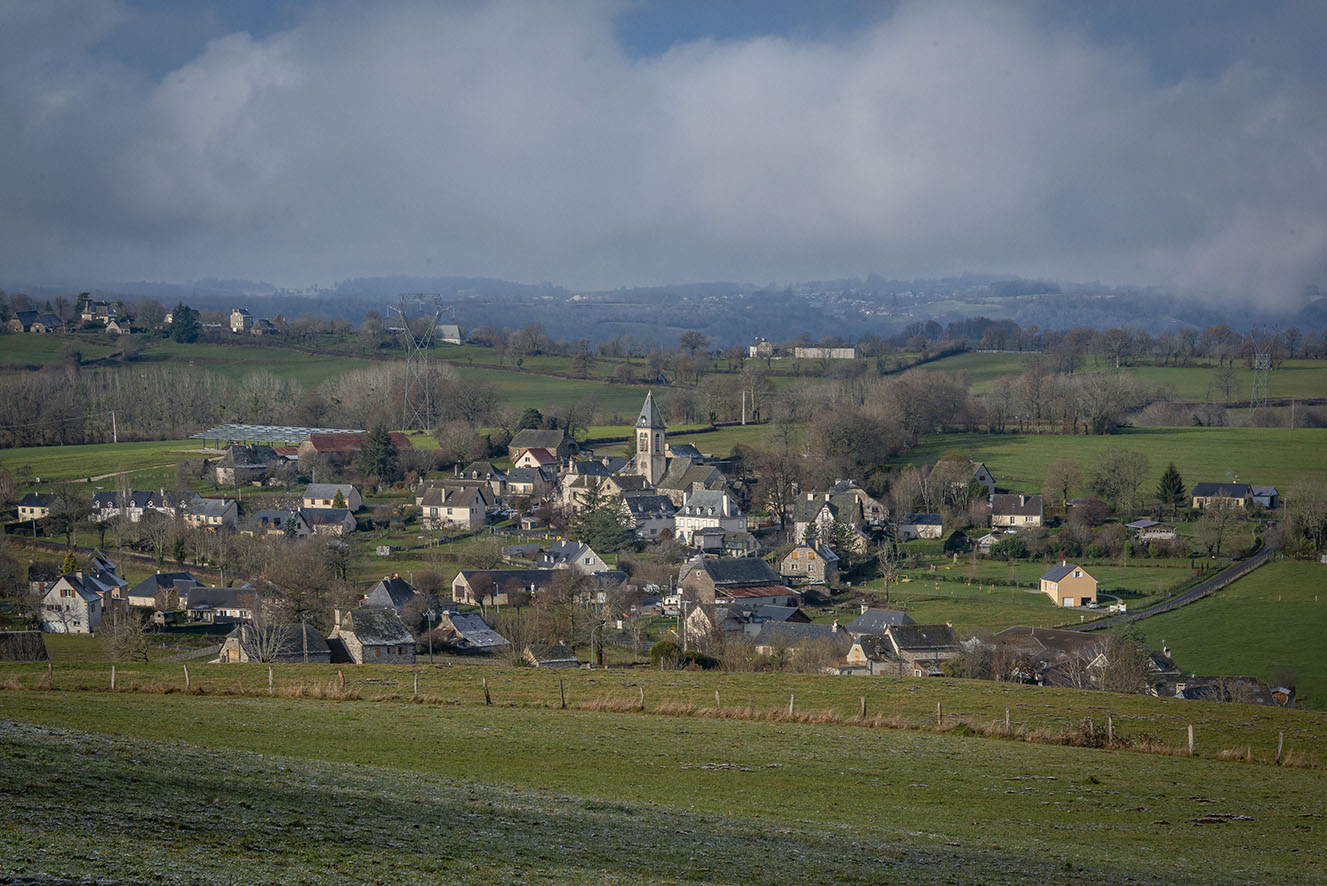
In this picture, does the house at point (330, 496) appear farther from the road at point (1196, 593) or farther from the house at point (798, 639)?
the road at point (1196, 593)

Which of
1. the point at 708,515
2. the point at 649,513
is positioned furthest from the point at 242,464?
the point at 708,515

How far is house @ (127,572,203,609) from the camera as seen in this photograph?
151ft

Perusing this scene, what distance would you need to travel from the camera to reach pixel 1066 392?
88.1 metres

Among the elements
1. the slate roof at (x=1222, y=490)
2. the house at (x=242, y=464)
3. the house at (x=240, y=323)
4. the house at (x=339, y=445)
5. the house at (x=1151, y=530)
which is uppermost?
the house at (x=240, y=323)

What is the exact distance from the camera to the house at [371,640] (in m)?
31.3

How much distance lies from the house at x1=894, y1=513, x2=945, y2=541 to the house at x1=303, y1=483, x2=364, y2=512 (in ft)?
99.6

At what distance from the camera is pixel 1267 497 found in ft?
201

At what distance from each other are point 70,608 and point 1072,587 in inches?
1523

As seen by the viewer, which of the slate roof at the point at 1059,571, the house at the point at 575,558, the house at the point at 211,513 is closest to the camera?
the slate roof at the point at 1059,571

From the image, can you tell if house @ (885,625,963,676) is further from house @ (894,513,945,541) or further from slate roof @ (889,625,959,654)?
house @ (894,513,945,541)

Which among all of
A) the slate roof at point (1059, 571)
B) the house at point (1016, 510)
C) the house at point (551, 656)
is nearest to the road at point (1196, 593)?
the slate roof at point (1059, 571)

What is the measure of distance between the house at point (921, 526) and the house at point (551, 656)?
110 ft

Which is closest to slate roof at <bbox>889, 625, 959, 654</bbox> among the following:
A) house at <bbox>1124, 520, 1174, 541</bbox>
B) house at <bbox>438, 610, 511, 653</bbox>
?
house at <bbox>438, 610, 511, 653</bbox>

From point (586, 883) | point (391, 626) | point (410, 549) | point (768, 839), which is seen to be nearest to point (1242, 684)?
point (391, 626)
